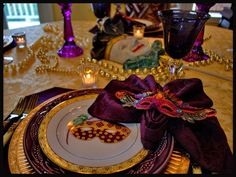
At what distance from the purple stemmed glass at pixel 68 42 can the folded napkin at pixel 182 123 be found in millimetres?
436

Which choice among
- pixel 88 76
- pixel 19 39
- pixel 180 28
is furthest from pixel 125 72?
pixel 19 39

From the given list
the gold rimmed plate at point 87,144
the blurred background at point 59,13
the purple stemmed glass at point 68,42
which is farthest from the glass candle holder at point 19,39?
the blurred background at point 59,13

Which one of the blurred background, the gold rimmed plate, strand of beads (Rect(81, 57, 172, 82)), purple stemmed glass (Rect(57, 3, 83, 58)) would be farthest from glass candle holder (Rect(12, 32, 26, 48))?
the blurred background

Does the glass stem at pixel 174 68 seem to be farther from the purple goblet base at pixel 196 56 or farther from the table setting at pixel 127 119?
the purple goblet base at pixel 196 56

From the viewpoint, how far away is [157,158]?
334mm

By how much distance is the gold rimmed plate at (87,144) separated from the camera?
32 centimetres

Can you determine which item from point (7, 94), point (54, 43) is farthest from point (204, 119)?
point (54, 43)

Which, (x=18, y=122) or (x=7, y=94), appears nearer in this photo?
(x=18, y=122)

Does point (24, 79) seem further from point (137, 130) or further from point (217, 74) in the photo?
point (217, 74)

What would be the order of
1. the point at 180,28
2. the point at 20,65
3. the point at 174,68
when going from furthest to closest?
the point at 20,65 < the point at 174,68 < the point at 180,28

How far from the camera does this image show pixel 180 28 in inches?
20.2

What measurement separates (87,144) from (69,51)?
54 centimetres

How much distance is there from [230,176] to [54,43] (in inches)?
31.3

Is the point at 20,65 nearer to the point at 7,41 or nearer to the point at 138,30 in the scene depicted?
the point at 7,41
